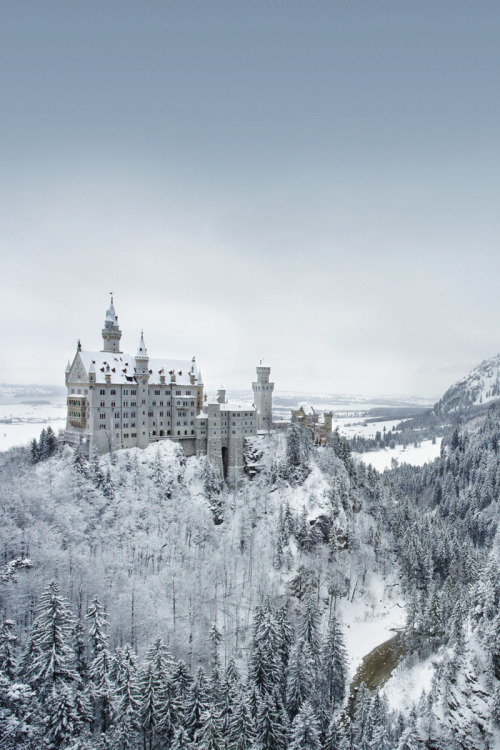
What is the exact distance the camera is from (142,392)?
9900cm

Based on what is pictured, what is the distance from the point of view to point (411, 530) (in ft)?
346

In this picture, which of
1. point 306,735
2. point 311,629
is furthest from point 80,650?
point 311,629

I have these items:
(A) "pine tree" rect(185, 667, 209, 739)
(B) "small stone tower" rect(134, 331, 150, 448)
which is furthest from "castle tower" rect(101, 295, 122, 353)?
(A) "pine tree" rect(185, 667, 209, 739)

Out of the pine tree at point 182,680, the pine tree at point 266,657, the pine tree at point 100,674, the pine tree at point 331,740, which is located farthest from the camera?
→ the pine tree at point 266,657

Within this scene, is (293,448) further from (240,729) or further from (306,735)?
(240,729)

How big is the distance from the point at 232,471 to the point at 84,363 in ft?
136

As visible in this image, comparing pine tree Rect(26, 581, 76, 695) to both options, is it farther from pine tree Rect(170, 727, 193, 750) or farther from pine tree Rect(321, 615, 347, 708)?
pine tree Rect(321, 615, 347, 708)

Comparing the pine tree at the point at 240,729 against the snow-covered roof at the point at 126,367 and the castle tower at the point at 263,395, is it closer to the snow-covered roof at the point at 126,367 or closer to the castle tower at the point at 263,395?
the snow-covered roof at the point at 126,367

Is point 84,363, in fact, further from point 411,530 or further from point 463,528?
point 463,528

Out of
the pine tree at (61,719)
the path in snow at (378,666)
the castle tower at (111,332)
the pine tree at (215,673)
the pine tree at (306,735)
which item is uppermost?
the castle tower at (111,332)

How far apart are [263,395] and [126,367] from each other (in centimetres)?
3564

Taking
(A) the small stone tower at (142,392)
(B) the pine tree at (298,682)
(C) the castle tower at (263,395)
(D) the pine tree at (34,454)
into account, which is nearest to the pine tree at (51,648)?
(B) the pine tree at (298,682)

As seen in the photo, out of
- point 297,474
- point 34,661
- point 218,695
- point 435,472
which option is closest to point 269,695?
point 218,695

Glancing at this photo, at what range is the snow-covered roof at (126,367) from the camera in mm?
94875
